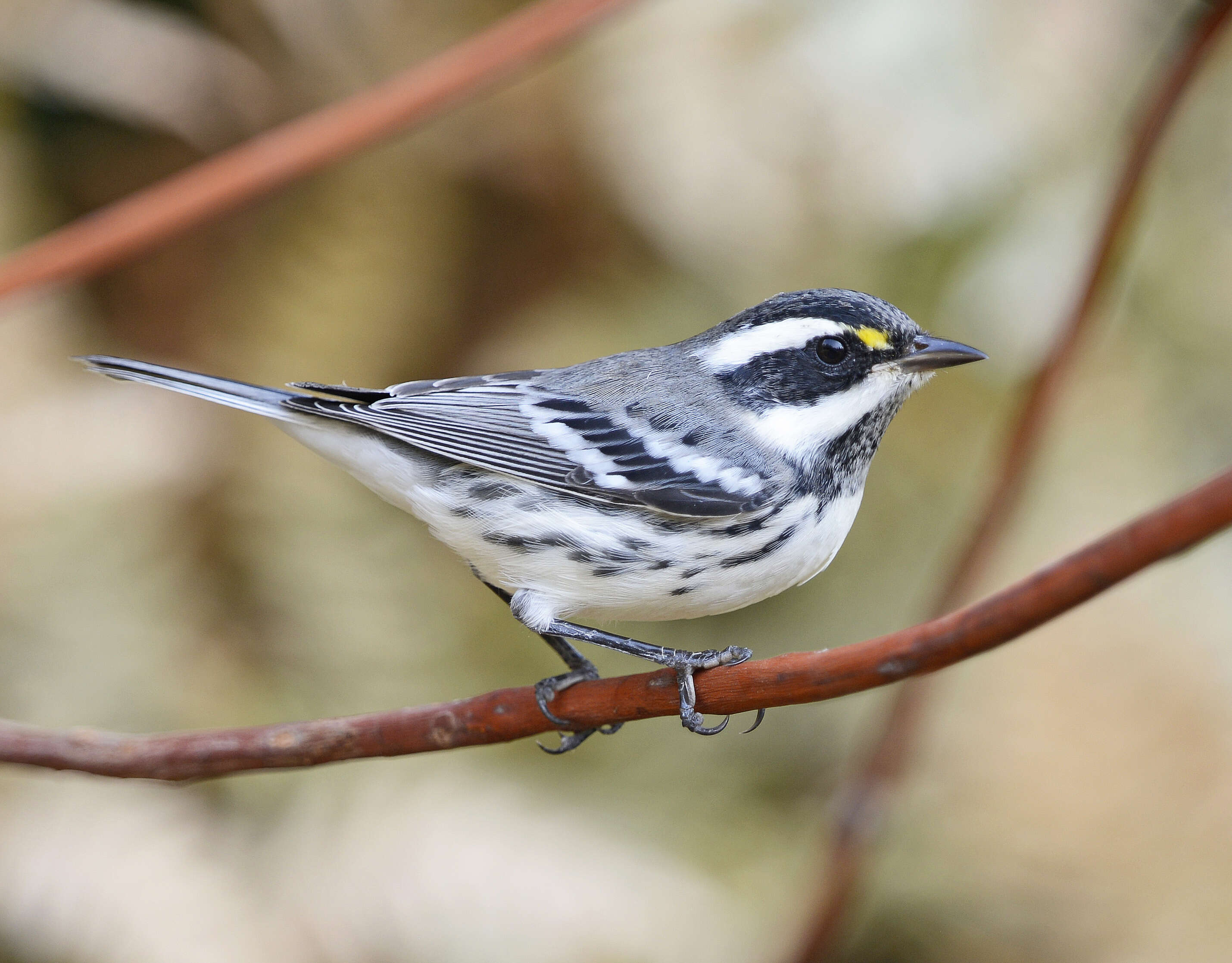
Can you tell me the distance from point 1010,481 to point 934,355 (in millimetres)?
320

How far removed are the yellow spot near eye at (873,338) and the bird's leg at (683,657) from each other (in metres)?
0.38

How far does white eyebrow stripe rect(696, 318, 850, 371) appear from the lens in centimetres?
128

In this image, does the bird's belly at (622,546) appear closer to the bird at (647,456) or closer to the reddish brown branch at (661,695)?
the bird at (647,456)

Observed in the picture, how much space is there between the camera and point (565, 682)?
1.18 metres

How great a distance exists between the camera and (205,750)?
3.53ft

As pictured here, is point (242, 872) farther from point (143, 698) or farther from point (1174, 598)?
point (1174, 598)

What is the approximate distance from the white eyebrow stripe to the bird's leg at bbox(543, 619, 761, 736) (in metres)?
0.38

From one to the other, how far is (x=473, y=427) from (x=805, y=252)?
124 cm

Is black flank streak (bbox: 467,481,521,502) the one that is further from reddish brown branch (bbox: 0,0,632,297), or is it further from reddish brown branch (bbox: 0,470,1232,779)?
reddish brown branch (bbox: 0,0,632,297)

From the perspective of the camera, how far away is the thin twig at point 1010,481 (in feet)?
4.20

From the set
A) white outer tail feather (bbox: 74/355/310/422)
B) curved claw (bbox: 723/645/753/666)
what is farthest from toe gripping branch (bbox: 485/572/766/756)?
white outer tail feather (bbox: 74/355/310/422)

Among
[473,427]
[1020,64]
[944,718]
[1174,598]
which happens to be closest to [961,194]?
[1020,64]

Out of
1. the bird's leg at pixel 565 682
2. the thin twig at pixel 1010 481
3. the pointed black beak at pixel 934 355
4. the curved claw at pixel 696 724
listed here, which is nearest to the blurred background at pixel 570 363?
the thin twig at pixel 1010 481

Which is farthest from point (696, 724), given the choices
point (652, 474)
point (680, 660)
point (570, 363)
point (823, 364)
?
point (570, 363)
